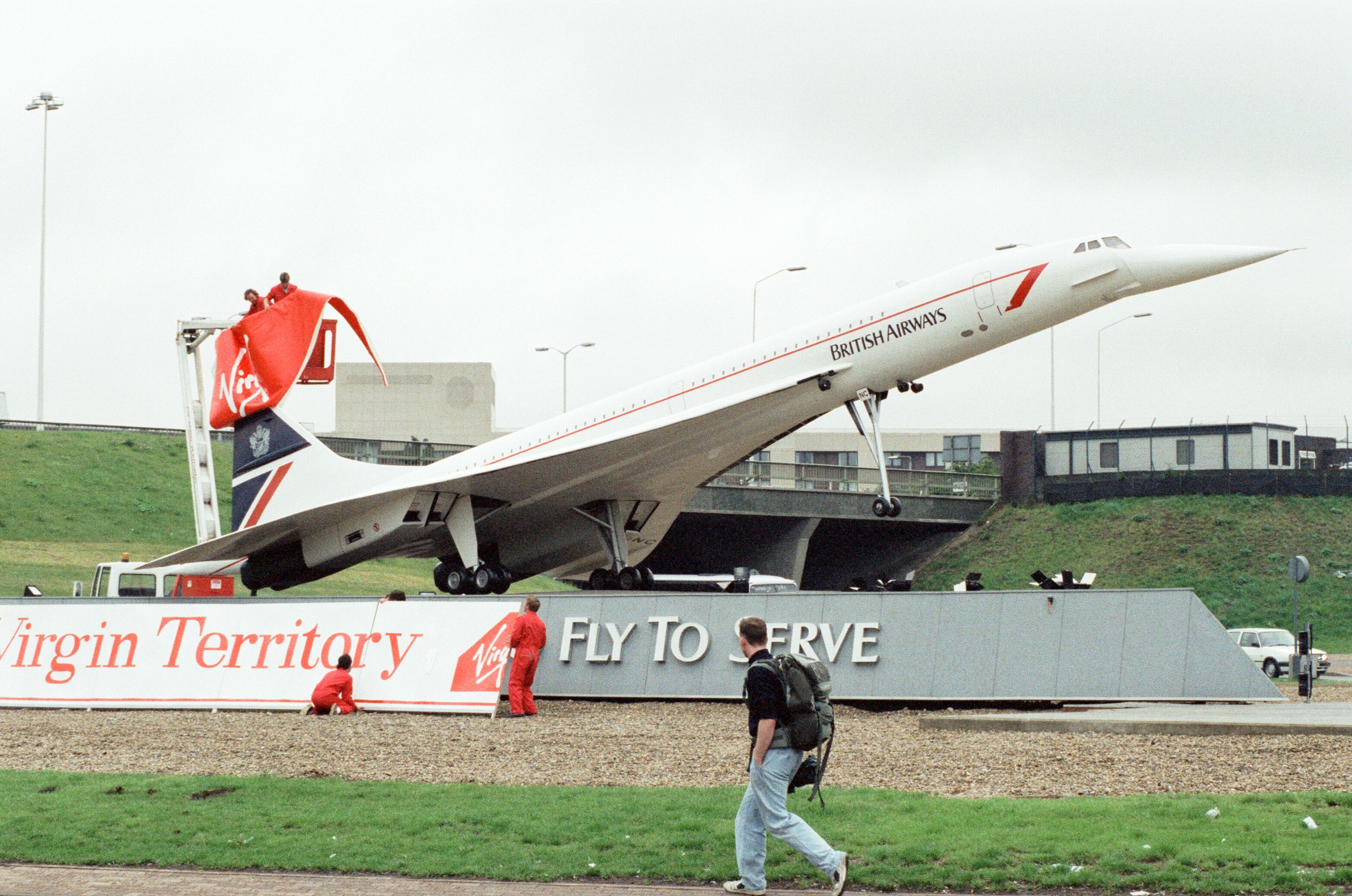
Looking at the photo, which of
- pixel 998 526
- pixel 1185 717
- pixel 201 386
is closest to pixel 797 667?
pixel 1185 717

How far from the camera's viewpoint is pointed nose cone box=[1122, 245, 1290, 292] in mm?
18891

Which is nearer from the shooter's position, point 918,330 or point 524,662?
point 524,662

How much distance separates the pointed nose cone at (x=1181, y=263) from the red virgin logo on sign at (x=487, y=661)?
10262mm

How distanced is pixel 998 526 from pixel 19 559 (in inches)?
1242

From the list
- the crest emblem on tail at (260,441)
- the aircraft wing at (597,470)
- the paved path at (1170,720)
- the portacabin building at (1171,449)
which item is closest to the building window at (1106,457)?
the portacabin building at (1171,449)

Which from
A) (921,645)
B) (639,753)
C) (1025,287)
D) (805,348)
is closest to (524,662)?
(639,753)

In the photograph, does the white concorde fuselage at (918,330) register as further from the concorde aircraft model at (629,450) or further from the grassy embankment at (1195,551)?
the grassy embankment at (1195,551)

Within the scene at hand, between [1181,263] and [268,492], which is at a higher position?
[1181,263]

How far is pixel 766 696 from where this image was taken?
7.25 metres

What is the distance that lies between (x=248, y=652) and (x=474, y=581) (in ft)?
21.0

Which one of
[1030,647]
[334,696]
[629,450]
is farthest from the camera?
[629,450]

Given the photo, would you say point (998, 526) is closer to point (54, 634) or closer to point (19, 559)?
point (19, 559)

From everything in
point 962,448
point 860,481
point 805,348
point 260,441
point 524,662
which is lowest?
point 524,662

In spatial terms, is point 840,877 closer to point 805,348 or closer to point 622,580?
point 805,348
